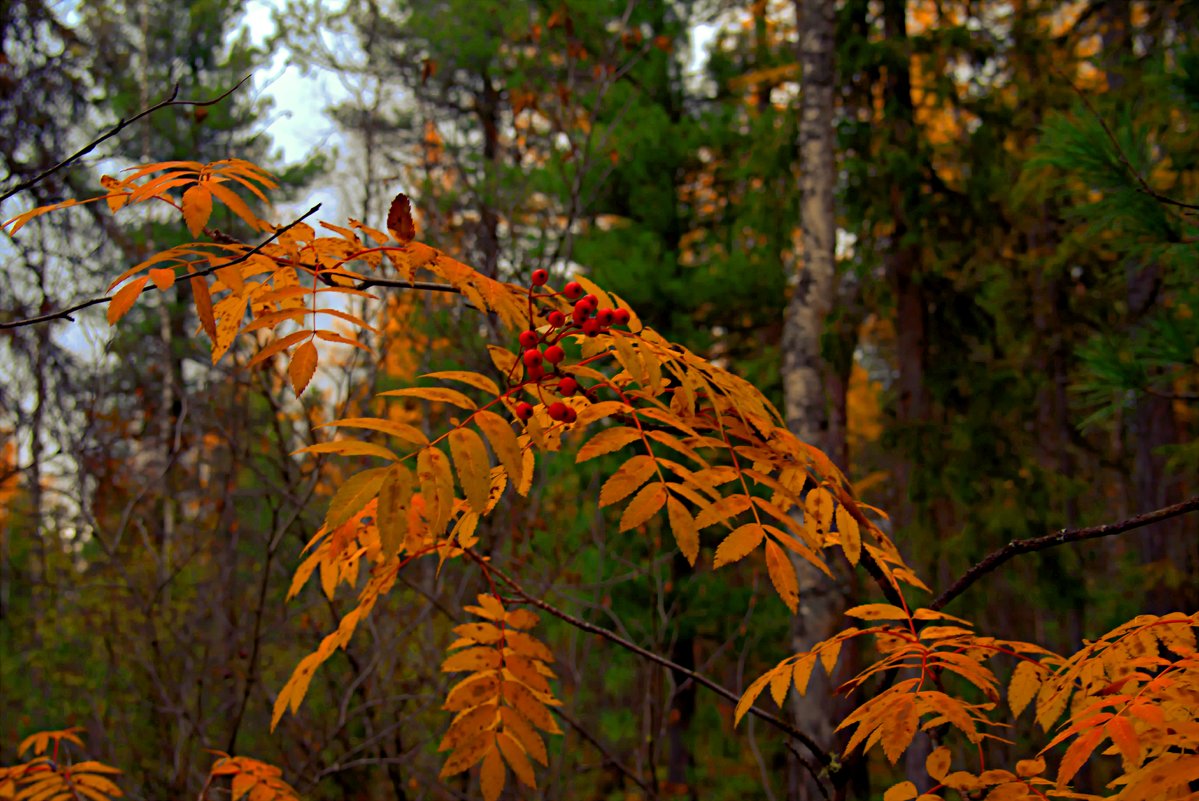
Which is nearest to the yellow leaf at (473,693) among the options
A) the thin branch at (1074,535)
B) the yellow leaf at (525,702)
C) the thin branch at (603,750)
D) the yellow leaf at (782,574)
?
the yellow leaf at (525,702)

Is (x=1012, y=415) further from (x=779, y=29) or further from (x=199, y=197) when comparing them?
(x=199, y=197)

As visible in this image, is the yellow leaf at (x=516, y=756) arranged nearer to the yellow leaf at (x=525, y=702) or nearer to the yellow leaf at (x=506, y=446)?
the yellow leaf at (x=525, y=702)

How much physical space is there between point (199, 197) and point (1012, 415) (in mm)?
9607

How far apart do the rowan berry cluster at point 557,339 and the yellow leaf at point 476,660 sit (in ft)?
1.47

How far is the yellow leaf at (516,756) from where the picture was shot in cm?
125

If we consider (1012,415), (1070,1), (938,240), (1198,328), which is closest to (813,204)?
(1198,328)

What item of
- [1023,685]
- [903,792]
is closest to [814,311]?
[1023,685]

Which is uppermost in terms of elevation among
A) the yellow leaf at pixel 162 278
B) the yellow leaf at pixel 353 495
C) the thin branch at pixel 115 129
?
the thin branch at pixel 115 129

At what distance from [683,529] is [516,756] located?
44 cm

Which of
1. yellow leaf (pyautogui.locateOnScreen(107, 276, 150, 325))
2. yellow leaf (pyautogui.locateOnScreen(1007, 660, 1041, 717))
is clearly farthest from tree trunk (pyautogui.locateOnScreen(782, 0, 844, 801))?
yellow leaf (pyautogui.locateOnScreen(107, 276, 150, 325))

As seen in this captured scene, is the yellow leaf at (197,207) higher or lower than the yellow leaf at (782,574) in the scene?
higher

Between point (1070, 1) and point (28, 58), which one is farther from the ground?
point (1070, 1)

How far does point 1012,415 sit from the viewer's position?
31.0ft

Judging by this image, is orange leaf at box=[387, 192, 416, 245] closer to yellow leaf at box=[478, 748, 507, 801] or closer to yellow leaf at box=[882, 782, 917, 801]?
yellow leaf at box=[478, 748, 507, 801]
